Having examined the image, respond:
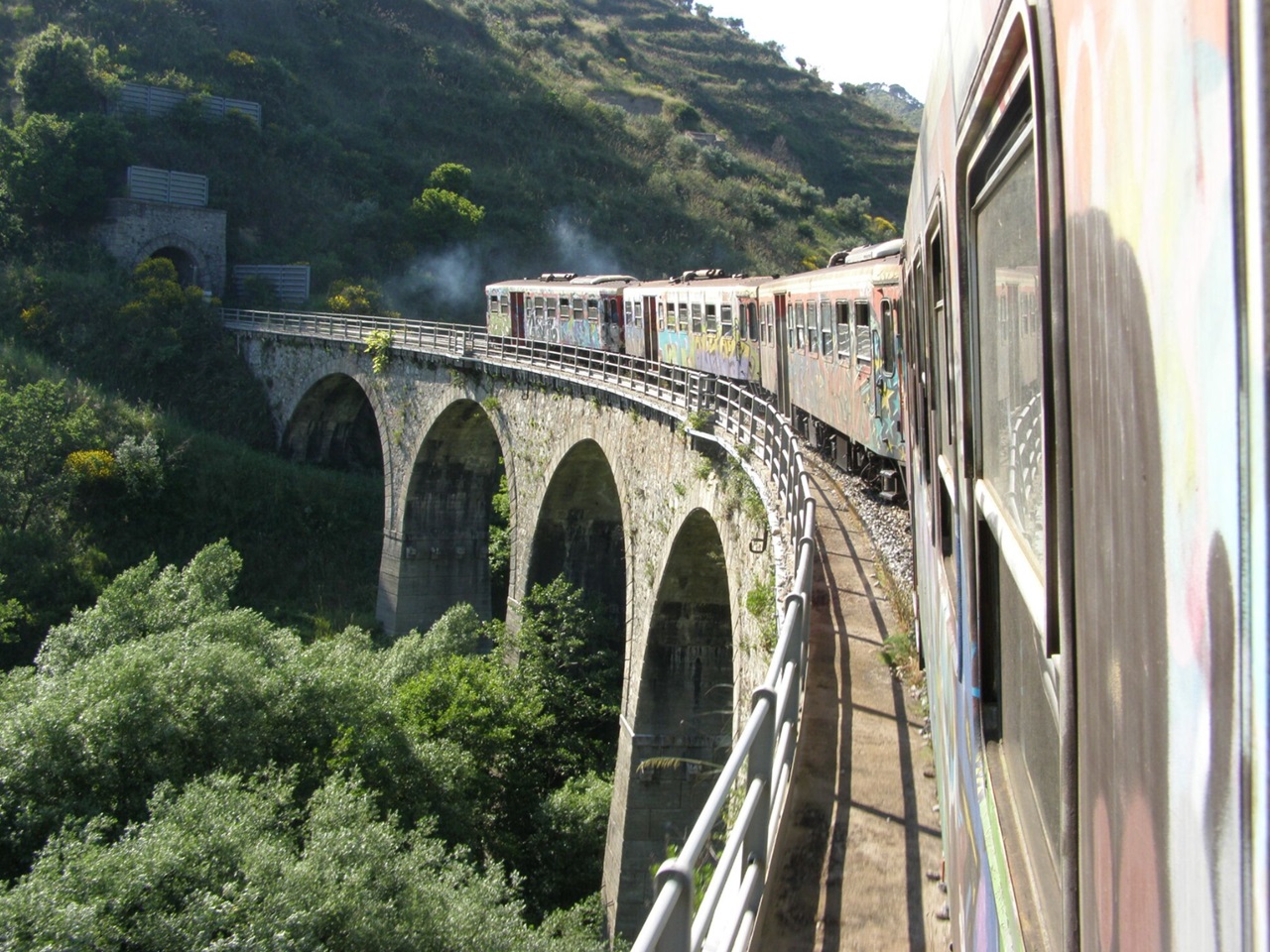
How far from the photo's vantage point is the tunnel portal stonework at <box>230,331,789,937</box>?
647 inches

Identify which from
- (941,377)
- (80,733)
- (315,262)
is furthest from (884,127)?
(941,377)

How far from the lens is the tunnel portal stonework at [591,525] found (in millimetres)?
16422

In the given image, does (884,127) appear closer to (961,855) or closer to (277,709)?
(277,709)

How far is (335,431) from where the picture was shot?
4031 centimetres

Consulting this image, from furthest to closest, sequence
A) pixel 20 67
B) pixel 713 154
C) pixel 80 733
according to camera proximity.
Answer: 1. pixel 713 154
2. pixel 20 67
3. pixel 80 733

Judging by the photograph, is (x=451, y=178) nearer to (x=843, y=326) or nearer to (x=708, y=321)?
(x=708, y=321)

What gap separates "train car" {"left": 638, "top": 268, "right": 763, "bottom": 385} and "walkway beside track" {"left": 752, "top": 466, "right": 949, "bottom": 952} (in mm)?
12109

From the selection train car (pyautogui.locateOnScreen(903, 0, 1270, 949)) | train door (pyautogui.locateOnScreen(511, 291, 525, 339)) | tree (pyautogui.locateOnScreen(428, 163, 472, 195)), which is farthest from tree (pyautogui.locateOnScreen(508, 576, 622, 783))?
tree (pyautogui.locateOnScreen(428, 163, 472, 195))

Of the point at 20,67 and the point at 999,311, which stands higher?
the point at 20,67

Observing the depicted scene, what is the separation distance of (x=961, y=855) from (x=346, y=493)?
35129 mm

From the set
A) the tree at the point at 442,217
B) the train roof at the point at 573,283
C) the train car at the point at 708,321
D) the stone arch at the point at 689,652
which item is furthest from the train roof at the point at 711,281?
the tree at the point at 442,217

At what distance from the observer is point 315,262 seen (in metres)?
48.9

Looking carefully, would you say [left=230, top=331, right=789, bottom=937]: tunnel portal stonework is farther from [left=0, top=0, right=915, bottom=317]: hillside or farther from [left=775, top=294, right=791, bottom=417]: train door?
[left=0, top=0, right=915, bottom=317]: hillside

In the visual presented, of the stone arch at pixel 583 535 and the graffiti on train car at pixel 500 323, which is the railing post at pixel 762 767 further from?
the graffiti on train car at pixel 500 323
